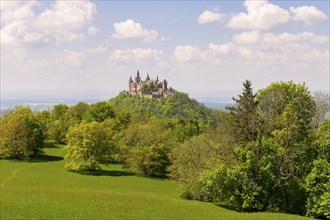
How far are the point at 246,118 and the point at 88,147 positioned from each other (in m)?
39.0

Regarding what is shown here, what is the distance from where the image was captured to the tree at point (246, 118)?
130 ft

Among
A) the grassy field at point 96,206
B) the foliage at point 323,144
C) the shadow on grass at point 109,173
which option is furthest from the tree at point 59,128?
the foliage at point 323,144

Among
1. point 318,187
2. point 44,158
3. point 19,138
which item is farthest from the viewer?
point 44,158

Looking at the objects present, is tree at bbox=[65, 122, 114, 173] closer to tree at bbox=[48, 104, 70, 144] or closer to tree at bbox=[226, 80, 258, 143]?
tree at bbox=[226, 80, 258, 143]

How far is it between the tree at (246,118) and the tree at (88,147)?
36.6 meters

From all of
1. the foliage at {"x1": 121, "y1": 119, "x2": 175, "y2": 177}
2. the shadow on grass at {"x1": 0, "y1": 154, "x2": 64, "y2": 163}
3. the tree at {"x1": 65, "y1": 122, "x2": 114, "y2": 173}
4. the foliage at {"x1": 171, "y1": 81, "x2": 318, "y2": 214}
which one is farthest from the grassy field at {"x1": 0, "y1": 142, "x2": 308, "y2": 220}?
the shadow on grass at {"x1": 0, "y1": 154, "x2": 64, "y2": 163}

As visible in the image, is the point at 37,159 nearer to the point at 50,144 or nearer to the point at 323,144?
the point at 50,144

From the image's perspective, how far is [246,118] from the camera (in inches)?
1560

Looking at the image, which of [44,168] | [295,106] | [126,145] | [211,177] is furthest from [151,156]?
[295,106]

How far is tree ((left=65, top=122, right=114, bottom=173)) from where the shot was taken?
6712 cm

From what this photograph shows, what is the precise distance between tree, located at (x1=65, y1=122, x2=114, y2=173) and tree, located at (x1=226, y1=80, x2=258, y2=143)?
36.6 meters

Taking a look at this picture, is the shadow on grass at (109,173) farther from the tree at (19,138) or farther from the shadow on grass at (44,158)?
the tree at (19,138)

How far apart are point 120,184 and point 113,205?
22.9 meters

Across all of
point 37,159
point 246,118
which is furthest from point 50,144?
point 246,118
